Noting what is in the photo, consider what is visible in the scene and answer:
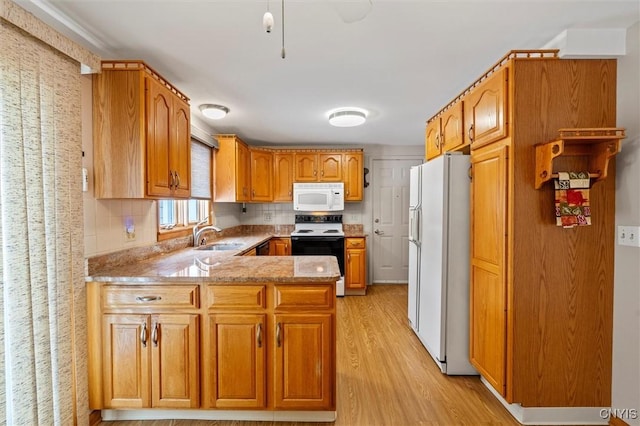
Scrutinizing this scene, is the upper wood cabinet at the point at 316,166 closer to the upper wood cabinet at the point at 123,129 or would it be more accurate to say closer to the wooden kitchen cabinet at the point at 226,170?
the wooden kitchen cabinet at the point at 226,170

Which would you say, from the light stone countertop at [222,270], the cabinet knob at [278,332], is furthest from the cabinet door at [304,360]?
the light stone countertop at [222,270]

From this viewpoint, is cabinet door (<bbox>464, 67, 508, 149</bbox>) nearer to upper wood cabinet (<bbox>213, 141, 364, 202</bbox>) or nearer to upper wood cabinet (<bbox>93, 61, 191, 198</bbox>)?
upper wood cabinet (<bbox>93, 61, 191, 198</bbox>)

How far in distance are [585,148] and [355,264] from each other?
296 cm

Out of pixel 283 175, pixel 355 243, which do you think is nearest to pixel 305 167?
pixel 283 175

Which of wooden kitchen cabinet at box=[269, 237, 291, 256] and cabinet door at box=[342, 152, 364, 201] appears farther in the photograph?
cabinet door at box=[342, 152, 364, 201]

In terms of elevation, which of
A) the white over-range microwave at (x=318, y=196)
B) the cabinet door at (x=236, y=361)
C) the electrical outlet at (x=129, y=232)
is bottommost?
the cabinet door at (x=236, y=361)

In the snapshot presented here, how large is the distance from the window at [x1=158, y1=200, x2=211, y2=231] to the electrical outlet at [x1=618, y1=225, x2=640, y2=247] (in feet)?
10.6

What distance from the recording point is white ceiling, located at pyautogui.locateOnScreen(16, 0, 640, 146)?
1495 mm

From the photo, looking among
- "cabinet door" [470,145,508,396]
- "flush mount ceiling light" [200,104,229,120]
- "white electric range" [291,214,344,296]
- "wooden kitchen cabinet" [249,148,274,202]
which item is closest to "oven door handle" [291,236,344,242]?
"white electric range" [291,214,344,296]

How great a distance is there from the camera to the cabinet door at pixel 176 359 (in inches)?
68.0

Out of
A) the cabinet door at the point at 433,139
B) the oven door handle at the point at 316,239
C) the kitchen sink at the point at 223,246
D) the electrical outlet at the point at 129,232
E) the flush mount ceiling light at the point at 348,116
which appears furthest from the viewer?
the oven door handle at the point at 316,239

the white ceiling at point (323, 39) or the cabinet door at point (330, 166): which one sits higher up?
the white ceiling at point (323, 39)

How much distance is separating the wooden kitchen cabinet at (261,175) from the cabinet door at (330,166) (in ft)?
2.49

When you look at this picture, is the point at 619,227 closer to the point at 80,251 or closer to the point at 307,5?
the point at 307,5
